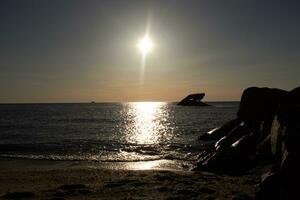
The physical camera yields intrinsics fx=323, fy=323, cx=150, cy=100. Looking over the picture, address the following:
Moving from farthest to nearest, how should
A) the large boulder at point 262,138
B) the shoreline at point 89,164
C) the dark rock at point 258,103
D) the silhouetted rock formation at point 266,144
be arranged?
the dark rock at point 258,103 < the shoreline at point 89,164 < the large boulder at point 262,138 < the silhouetted rock formation at point 266,144

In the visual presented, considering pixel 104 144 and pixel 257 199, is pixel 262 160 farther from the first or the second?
pixel 104 144

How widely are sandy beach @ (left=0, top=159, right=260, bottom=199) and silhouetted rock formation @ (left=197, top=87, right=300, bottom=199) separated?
1.15 meters

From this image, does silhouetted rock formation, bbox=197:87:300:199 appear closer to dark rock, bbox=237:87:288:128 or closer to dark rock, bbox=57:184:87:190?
dark rock, bbox=237:87:288:128

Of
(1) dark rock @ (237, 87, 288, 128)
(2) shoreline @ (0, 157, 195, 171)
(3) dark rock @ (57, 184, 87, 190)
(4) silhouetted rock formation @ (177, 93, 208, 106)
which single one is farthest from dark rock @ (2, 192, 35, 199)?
(4) silhouetted rock formation @ (177, 93, 208, 106)

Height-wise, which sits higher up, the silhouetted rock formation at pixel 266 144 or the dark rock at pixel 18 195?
the silhouetted rock formation at pixel 266 144

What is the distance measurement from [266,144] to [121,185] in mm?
6923

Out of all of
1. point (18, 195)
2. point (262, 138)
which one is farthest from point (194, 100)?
point (18, 195)

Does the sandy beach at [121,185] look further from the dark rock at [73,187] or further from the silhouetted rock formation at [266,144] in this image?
the silhouetted rock formation at [266,144]

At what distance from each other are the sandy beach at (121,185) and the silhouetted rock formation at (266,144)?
45.5 inches

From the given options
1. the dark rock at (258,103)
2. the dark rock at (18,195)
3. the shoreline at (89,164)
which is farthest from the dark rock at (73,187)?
the dark rock at (258,103)

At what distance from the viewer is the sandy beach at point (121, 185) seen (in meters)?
11.9

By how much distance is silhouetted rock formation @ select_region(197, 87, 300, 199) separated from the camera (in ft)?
30.7

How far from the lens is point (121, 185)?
547 inches

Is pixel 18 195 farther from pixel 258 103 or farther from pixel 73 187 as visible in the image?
pixel 258 103
